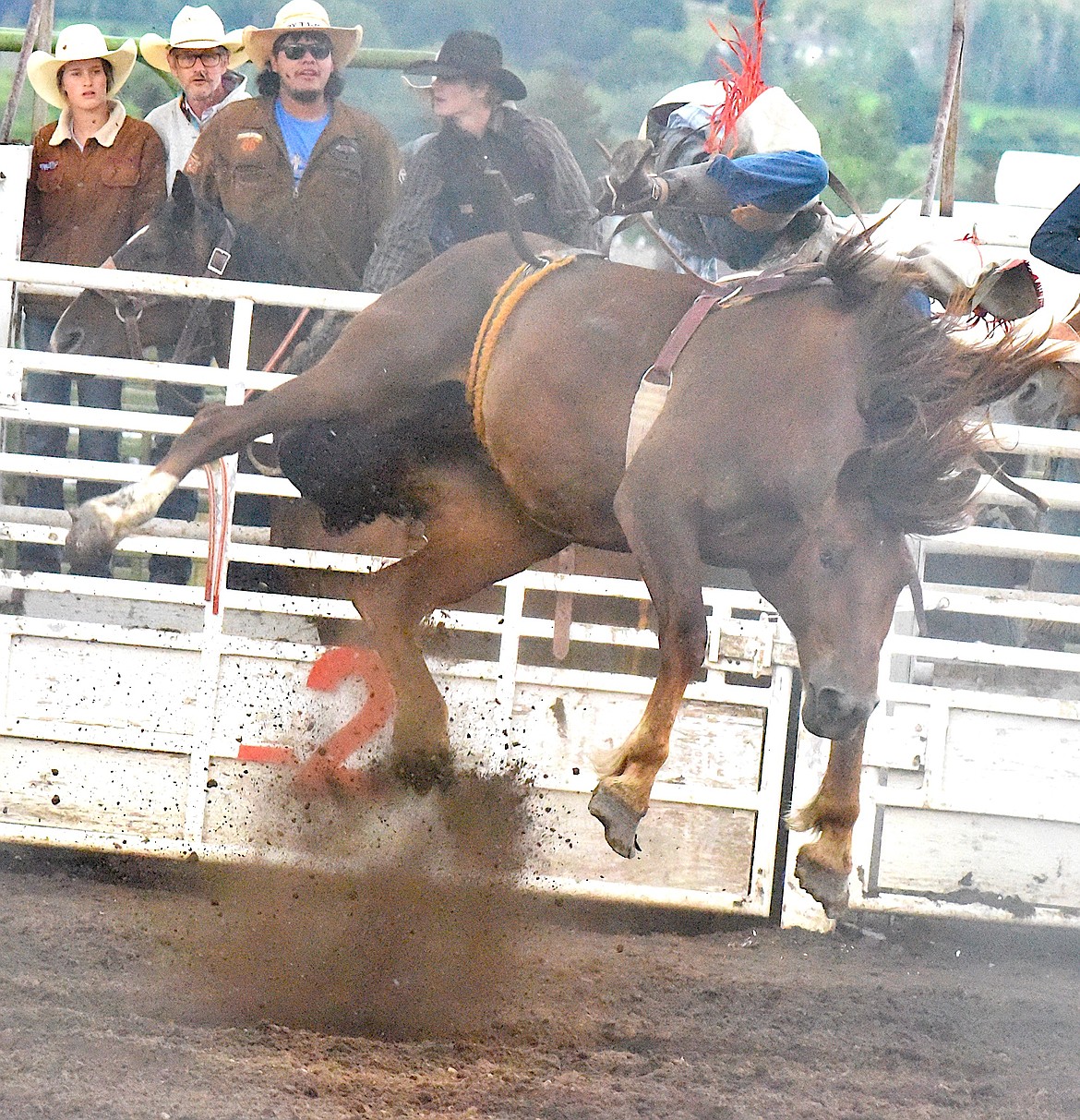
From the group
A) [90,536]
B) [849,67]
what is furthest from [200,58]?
[849,67]

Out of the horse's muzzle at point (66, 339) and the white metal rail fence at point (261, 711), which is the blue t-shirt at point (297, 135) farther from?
the horse's muzzle at point (66, 339)

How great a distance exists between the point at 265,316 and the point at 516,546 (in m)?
1.67

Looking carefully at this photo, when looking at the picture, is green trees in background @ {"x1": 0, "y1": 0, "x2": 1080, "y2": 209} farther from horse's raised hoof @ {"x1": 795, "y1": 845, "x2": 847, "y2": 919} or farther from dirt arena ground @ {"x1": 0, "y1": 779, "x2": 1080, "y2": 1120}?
horse's raised hoof @ {"x1": 795, "y1": 845, "x2": 847, "y2": 919}

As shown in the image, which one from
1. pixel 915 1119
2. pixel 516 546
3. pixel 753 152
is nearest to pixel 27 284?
pixel 516 546

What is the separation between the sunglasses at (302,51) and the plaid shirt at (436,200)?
83 cm

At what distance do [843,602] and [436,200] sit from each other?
6.13ft

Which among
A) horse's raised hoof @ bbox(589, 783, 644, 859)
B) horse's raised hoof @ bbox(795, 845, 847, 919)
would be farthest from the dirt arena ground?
horse's raised hoof @ bbox(589, 783, 644, 859)

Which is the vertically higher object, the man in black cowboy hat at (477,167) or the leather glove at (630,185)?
the man in black cowboy hat at (477,167)

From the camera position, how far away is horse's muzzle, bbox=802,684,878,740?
2.70 m

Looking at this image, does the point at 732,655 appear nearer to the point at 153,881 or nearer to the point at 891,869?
the point at 891,869

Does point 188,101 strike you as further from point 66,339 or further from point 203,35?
point 66,339

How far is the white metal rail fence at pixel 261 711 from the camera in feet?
14.0

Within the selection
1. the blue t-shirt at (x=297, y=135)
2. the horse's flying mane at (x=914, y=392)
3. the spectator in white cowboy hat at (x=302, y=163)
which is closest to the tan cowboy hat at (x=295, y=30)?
the spectator in white cowboy hat at (x=302, y=163)

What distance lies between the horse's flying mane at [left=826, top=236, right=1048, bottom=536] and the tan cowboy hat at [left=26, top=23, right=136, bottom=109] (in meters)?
3.06
